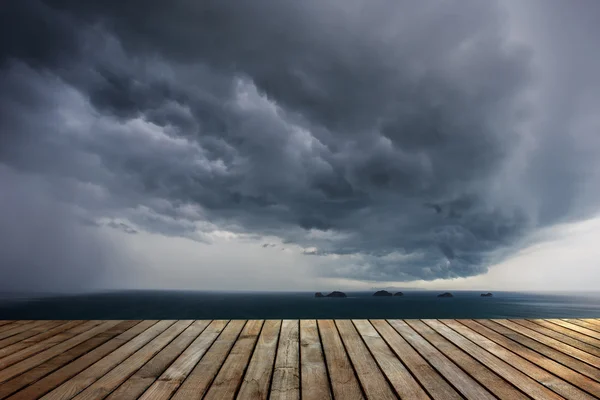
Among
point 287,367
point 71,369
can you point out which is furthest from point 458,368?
point 71,369

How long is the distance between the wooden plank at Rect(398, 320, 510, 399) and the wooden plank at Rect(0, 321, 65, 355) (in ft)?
17.0

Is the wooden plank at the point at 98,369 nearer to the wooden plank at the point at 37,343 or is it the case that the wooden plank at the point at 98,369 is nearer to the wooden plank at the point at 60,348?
the wooden plank at the point at 60,348

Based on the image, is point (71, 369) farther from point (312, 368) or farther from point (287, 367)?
point (312, 368)

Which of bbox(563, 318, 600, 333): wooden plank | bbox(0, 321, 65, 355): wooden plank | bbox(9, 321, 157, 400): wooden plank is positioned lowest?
bbox(9, 321, 157, 400): wooden plank

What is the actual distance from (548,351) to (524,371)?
1.12 metres

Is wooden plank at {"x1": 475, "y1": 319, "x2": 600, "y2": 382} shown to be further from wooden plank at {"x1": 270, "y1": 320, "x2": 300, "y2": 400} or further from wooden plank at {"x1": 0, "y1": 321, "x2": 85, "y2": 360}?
wooden plank at {"x1": 0, "y1": 321, "x2": 85, "y2": 360}

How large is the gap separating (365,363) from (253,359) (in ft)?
3.90

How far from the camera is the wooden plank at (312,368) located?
113 inches

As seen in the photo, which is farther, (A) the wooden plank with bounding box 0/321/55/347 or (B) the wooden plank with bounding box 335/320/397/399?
(A) the wooden plank with bounding box 0/321/55/347

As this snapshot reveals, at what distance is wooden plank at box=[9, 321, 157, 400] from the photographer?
2.93 m

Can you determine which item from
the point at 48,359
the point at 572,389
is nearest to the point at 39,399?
the point at 48,359

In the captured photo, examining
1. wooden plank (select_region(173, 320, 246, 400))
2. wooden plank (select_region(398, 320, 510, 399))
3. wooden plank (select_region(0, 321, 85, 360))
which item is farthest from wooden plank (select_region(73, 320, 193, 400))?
wooden plank (select_region(398, 320, 510, 399))

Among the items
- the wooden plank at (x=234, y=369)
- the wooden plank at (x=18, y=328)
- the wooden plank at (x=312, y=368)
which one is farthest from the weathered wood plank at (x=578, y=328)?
the wooden plank at (x=18, y=328)

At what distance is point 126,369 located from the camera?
11.4ft
